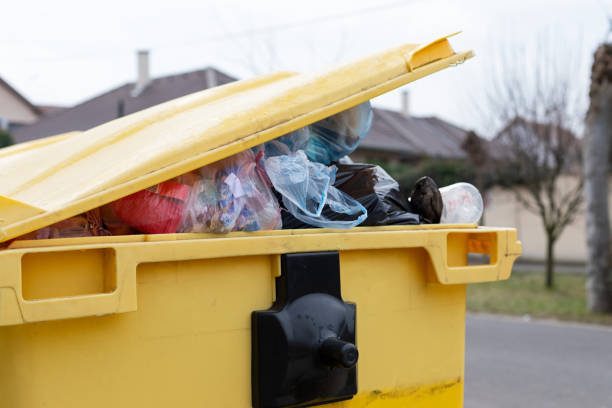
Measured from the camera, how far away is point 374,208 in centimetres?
214

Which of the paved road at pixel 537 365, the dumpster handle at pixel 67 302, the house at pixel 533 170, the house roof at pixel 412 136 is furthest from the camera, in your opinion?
the house roof at pixel 412 136

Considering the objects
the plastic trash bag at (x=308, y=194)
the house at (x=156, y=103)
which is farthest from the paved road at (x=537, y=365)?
the house at (x=156, y=103)

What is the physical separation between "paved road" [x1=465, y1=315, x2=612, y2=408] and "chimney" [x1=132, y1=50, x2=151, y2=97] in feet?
54.7

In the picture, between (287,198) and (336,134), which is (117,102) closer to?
(336,134)

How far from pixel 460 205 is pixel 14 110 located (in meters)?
27.1

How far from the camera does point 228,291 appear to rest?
173 cm

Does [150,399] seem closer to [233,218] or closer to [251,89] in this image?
[233,218]

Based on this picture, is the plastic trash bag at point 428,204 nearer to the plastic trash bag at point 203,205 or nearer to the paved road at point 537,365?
the plastic trash bag at point 203,205

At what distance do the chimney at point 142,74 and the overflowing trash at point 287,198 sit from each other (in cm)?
2059

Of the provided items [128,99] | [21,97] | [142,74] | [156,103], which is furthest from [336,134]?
[21,97]

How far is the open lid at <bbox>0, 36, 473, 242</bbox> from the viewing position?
1.59 metres

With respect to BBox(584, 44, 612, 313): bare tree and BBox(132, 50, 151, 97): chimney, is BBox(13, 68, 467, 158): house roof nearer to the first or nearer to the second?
BBox(132, 50, 151, 97): chimney

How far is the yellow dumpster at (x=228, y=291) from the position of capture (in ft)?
4.94

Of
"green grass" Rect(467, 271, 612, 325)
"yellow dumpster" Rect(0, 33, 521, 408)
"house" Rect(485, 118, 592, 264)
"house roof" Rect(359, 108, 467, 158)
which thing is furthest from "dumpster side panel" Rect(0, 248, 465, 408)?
"house roof" Rect(359, 108, 467, 158)
